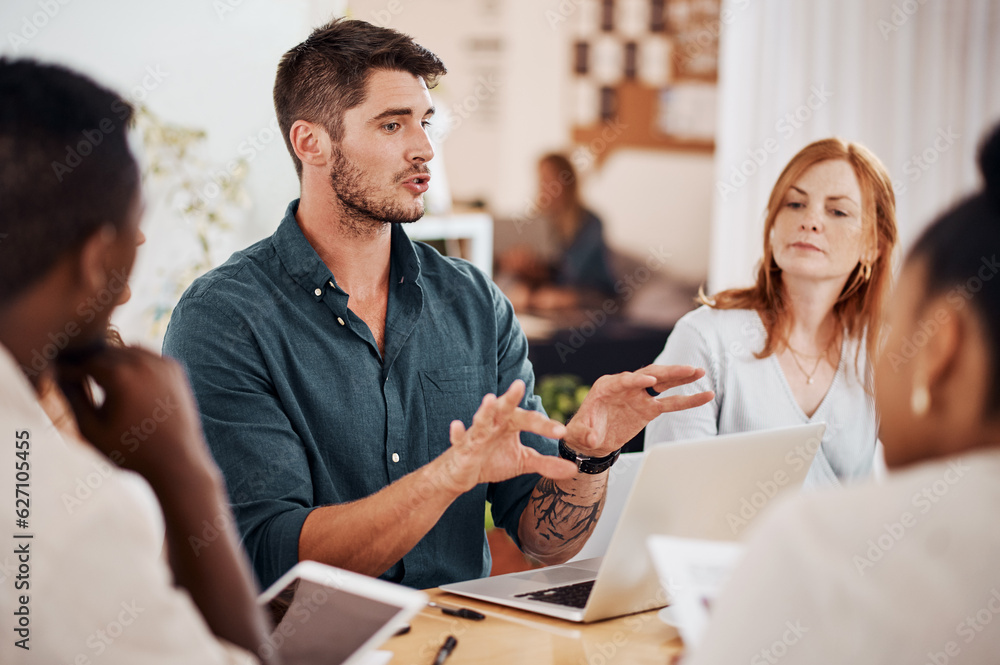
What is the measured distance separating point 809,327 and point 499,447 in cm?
105

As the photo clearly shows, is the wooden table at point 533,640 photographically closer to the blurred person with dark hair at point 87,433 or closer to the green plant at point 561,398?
the blurred person with dark hair at point 87,433

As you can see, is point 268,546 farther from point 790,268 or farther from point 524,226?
point 524,226

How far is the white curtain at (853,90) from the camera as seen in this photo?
12.6 ft

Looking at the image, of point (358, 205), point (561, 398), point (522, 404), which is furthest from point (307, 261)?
point (561, 398)

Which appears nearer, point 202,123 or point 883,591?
point 883,591

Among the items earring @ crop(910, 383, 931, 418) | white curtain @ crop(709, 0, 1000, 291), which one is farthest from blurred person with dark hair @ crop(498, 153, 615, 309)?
earring @ crop(910, 383, 931, 418)

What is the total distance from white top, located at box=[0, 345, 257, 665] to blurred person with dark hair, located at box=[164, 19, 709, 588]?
1.87 feet

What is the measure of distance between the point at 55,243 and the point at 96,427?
16cm

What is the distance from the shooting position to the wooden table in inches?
41.7

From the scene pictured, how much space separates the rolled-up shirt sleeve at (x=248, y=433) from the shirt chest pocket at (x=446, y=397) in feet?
0.86

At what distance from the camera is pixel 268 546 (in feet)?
4.38

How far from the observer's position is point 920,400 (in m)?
0.76

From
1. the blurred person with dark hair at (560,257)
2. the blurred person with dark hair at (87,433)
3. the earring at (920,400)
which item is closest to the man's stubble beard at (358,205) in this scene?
the blurred person with dark hair at (87,433)

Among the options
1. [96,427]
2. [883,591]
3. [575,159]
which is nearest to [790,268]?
[883,591]
